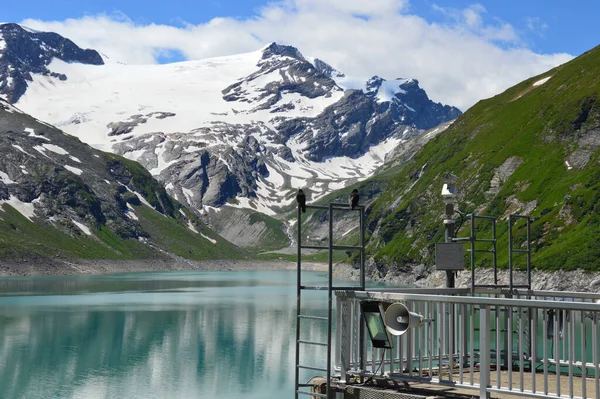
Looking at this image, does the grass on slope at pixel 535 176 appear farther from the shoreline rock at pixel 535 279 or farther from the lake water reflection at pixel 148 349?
the lake water reflection at pixel 148 349

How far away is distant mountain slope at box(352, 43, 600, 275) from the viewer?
118 meters

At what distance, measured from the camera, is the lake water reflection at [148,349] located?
146 feet

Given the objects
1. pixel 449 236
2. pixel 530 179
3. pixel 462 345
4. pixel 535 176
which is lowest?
pixel 462 345

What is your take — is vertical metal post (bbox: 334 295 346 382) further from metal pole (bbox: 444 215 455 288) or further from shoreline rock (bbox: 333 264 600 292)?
shoreline rock (bbox: 333 264 600 292)

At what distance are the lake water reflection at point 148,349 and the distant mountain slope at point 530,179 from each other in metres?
41.8

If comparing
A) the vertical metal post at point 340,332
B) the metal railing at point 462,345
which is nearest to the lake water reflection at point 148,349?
the vertical metal post at point 340,332

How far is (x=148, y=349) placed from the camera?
198 feet

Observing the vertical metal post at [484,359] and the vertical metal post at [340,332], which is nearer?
the vertical metal post at [484,359]

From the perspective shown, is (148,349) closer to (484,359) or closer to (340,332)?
(340,332)

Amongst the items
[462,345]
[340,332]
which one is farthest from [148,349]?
[340,332]

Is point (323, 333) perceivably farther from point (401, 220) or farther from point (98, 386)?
point (401, 220)

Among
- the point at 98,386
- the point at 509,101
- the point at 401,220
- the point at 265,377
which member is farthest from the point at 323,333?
the point at 509,101

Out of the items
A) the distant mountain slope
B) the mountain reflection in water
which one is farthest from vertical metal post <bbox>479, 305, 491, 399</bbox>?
the distant mountain slope

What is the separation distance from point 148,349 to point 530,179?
99.7 m
